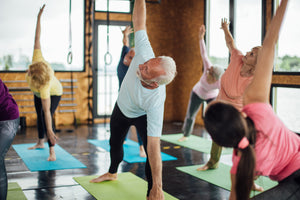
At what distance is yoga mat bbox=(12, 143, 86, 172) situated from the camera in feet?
13.0

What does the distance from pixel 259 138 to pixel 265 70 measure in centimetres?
30

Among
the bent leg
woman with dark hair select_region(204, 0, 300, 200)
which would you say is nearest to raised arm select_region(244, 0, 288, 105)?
woman with dark hair select_region(204, 0, 300, 200)

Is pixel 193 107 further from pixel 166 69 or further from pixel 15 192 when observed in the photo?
pixel 166 69

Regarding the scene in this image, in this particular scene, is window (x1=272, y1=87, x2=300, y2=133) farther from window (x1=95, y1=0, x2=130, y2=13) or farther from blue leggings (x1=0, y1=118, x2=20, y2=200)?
blue leggings (x1=0, y1=118, x2=20, y2=200)

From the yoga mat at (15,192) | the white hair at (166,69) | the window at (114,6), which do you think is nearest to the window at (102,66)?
the window at (114,6)

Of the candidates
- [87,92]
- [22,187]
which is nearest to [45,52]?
[87,92]

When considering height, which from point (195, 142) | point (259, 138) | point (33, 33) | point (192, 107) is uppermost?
point (33, 33)

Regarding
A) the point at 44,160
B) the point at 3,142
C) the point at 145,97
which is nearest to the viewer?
the point at 3,142

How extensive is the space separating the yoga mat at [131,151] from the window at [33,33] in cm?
244

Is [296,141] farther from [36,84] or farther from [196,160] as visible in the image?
[196,160]

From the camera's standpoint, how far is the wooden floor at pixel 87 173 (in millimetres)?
3145

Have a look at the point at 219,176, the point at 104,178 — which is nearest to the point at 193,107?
the point at 219,176

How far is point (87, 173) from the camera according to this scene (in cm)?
379

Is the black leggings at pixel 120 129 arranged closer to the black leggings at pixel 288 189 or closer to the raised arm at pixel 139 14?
the raised arm at pixel 139 14
